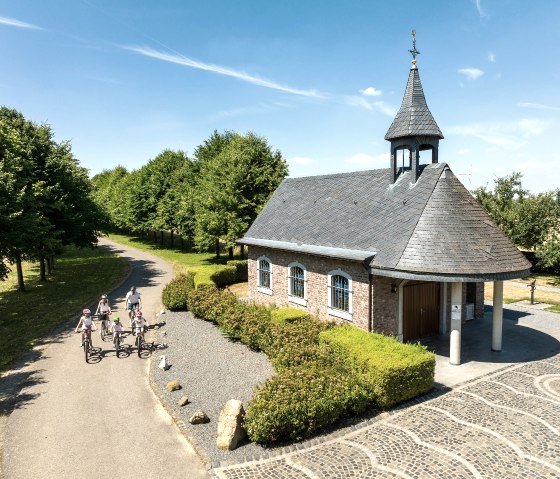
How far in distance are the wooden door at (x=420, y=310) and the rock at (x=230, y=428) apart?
9732 millimetres

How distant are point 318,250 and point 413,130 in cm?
703

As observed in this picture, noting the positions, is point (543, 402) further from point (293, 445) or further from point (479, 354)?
point (293, 445)

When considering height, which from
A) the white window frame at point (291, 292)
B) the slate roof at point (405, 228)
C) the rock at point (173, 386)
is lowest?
the rock at point (173, 386)

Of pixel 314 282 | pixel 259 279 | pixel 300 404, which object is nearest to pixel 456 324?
pixel 314 282

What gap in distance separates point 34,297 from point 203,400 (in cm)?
2073

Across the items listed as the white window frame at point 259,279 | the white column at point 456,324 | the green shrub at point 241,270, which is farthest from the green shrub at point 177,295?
the white column at point 456,324

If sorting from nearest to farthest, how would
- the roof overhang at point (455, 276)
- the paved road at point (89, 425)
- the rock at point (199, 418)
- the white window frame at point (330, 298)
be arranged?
1. the paved road at point (89, 425)
2. the rock at point (199, 418)
3. the roof overhang at point (455, 276)
4. the white window frame at point (330, 298)

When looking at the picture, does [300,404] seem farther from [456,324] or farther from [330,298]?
[330,298]

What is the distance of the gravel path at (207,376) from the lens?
32.4 feet

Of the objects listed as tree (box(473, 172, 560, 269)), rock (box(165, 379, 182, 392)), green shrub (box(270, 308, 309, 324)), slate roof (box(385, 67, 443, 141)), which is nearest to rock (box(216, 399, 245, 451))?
rock (box(165, 379, 182, 392))

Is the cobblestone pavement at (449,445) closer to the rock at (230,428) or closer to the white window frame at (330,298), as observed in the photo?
the rock at (230,428)

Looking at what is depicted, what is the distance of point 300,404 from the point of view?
32.7 ft

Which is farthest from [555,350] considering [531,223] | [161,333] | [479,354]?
[531,223]

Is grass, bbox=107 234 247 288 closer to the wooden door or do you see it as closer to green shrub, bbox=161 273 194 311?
green shrub, bbox=161 273 194 311
